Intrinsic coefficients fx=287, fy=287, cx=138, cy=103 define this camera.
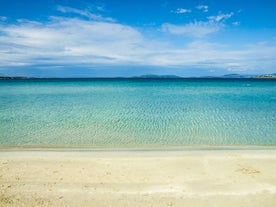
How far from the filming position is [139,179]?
7344 mm

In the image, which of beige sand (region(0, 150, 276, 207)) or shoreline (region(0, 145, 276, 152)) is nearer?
beige sand (region(0, 150, 276, 207))

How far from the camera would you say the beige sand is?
6.14 meters

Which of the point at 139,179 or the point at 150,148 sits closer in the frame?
the point at 139,179

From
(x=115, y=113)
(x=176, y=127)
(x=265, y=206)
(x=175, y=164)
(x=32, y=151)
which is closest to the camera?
(x=265, y=206)

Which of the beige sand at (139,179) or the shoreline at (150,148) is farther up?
the beige sand at (139,179)

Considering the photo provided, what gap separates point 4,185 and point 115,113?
12571mm

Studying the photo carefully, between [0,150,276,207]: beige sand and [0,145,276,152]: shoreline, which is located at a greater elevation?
[0,150,276,207]: beige sand

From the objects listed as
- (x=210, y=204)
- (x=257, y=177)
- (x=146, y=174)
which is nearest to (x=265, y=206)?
(x=210, y=204)

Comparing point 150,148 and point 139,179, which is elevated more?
point 139,179

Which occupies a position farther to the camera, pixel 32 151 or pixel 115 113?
pixel 115 113

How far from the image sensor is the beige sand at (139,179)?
6.14 meters

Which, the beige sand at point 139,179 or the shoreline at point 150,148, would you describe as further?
the shoreline at point 150,148

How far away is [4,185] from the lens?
6.88 m

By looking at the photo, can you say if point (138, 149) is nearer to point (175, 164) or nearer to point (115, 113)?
point (175, 164)
